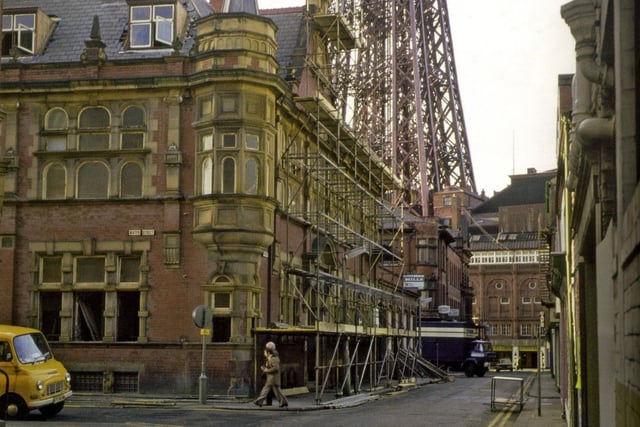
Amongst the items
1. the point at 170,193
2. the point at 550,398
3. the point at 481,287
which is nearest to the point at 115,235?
the point at 170,193

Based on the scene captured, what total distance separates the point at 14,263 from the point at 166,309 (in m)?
5.54

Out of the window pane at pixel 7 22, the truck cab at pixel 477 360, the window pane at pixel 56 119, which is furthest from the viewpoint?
the truck cab at pixel 477 360

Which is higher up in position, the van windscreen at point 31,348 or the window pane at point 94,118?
the window pane at point 94,118

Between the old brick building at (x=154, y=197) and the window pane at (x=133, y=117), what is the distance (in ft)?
0.11

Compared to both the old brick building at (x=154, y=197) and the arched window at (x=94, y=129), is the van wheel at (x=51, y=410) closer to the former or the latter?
the old brick building at (x=154, y=197)

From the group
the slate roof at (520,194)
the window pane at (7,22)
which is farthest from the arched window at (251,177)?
the slate roof at (520,194)

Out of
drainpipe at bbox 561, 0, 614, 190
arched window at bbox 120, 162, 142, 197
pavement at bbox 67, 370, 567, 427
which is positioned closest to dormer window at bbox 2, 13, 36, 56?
arched window at bbox 120, 162, 142, 197

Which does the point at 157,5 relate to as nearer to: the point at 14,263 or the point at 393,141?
the point at 14,263

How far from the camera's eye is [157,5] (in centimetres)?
3519

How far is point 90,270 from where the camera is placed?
109 feet

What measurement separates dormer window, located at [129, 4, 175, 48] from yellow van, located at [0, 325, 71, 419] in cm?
1441

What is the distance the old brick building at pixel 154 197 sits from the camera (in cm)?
3180

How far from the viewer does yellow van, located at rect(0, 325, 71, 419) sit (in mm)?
21312

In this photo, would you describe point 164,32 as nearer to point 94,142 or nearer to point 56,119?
point 94,142
